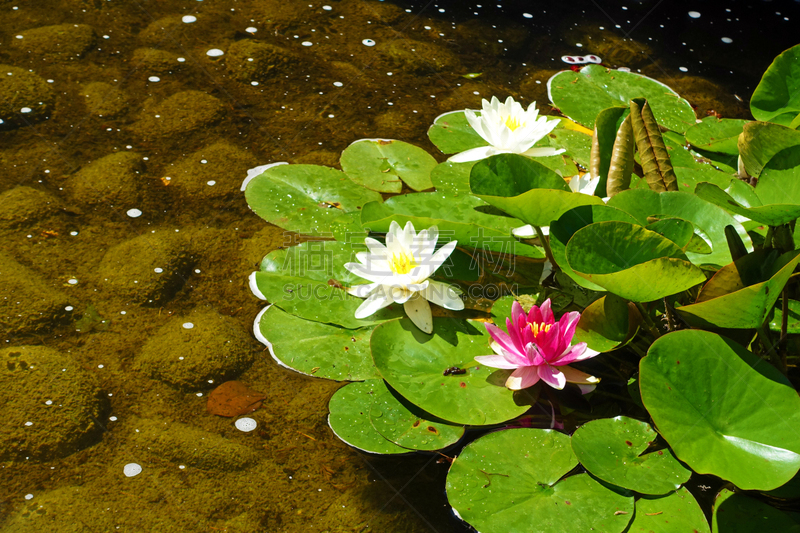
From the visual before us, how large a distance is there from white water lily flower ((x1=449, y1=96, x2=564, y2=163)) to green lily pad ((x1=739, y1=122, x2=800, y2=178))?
53 centimetres

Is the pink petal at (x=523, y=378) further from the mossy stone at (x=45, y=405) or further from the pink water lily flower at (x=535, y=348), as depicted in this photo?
the mossy stone at (x=45, y=405)

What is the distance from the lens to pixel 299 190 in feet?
6.86

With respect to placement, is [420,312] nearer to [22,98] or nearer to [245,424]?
[245,424]

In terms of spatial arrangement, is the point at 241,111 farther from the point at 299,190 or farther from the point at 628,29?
the point at 628,29

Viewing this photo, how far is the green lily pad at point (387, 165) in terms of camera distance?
2.14m

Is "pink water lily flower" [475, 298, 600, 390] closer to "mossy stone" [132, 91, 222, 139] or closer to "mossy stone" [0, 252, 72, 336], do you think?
"mossy stone" [0, 252, 72, 336]

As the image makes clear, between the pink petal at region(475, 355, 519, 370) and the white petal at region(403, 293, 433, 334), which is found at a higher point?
the pink petal at region(475, 355, 519, 370)

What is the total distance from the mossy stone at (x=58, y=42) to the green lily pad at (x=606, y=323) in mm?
2605

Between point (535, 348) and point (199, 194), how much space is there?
1.40 meters

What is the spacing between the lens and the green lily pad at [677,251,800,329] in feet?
3.92

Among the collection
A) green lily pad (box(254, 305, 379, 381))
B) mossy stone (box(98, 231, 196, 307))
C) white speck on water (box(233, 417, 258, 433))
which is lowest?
white speck on water (box(233, 417, 258, 433))

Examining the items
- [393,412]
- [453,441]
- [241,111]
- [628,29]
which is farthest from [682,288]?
[628,29]

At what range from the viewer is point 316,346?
1646mm

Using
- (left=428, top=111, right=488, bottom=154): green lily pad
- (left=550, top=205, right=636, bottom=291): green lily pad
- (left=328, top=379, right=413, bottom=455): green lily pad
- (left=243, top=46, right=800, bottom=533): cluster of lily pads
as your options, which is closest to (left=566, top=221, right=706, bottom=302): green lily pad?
(left=243, top=46, right=800, bottom=533): cluster of lily pads
